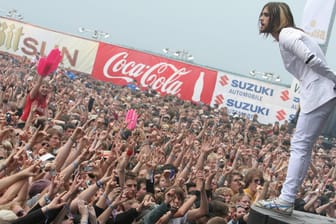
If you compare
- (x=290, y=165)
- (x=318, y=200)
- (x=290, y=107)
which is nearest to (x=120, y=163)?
(x=290, y=165)

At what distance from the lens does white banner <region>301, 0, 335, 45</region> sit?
19.8 metres

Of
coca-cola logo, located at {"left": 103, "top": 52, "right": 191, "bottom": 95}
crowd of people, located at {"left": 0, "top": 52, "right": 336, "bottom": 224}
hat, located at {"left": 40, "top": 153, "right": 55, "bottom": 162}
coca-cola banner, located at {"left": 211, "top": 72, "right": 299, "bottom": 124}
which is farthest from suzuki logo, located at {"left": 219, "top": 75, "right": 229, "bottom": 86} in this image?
hat, located at {"left": 40, "top": 153, "right": 55, "bottom": 162}

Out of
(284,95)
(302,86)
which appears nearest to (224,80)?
(284,95)

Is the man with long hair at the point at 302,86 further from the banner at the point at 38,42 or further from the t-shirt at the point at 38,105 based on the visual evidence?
the banner at the point at 38,42

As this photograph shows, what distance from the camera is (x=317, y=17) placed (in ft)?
65.3

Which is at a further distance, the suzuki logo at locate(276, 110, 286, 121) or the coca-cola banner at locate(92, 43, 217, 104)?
the coca-cola banner at locate(92, 43, 217, 104)

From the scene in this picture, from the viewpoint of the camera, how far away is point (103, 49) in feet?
87.1

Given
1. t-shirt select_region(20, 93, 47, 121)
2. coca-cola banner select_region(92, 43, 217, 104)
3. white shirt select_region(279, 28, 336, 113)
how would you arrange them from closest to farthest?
white shirt select_region(279, 28, 336, 113) → t-shirt select_region(20, 93, 47, 121) → coca-cola banner select_region(92, 43, 217, 104)

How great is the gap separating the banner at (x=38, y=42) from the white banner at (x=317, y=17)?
32.6 feet

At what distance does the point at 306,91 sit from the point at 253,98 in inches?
765

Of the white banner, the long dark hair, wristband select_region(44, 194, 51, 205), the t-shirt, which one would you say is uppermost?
the white banner

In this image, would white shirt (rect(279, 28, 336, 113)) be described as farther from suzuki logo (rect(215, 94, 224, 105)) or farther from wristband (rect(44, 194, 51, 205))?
suzuki logo (rect(215, 94, 224, 105))

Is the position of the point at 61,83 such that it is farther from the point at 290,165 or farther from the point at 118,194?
the point at 290,165

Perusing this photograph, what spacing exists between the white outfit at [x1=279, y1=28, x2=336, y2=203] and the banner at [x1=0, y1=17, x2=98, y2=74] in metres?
22.2
